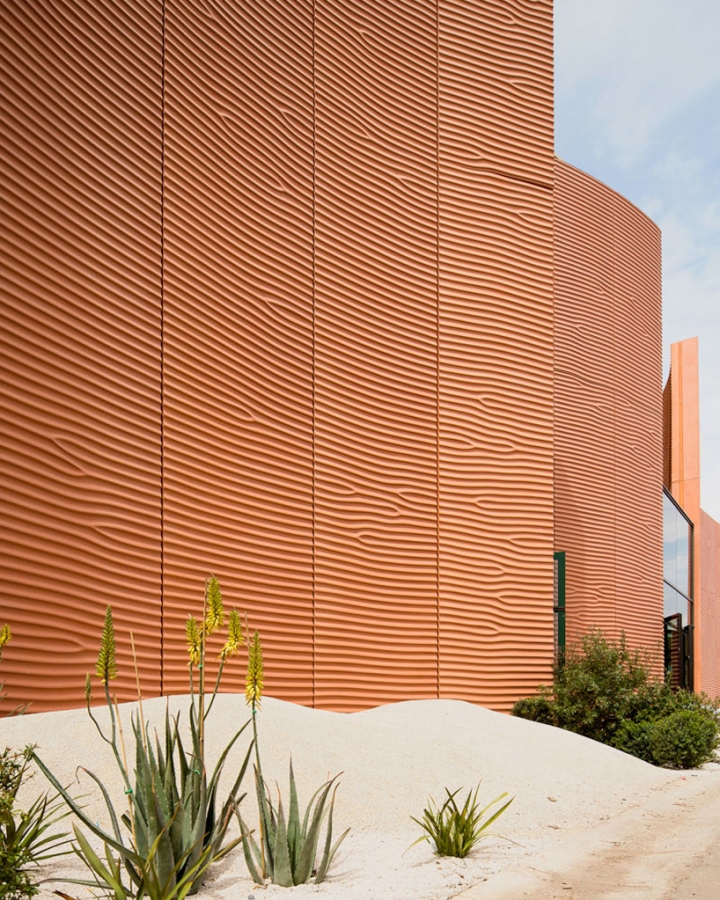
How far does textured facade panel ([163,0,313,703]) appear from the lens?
11047 millimetres

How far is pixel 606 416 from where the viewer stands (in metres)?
23.7

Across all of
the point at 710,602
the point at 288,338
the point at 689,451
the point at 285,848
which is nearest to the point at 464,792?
the point at 285,848

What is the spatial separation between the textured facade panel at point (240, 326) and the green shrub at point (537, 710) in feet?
12.2

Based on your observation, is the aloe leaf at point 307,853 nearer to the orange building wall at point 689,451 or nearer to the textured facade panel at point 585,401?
the textured facade panel at point 585,401

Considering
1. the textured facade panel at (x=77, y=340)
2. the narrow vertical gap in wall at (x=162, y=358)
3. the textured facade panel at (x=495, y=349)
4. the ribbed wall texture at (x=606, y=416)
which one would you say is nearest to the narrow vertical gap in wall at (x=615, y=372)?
the ribbed wall texture at (x=606, y=416)

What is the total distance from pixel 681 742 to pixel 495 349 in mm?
6453

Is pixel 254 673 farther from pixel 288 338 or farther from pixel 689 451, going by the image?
pixel 689 451

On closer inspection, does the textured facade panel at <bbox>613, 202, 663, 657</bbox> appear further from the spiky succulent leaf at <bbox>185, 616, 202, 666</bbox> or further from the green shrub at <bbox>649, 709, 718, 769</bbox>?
the spiky succulent leaf at <bbox>185, 616, 202, 666</bbox>

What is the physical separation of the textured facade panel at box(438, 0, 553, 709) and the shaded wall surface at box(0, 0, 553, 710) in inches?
1.9

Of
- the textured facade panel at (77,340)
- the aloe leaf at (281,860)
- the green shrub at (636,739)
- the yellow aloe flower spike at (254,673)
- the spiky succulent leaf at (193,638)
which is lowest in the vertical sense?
the green shrub at (636,739)

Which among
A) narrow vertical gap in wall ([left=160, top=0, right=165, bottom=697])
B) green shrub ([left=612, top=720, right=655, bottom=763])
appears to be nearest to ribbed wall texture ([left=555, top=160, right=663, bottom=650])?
green shrub ([left=612, top=720, right=655, bottom=763])

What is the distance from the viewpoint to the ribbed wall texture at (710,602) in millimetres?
33969

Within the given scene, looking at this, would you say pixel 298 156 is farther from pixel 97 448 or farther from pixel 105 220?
pixel 97 448

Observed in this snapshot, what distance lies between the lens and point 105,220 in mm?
10328
